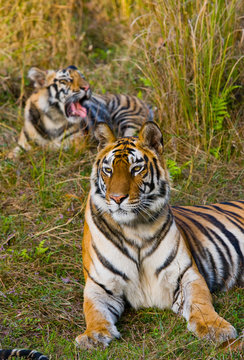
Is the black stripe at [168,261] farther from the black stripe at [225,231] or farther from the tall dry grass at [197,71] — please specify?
the tall dry grass at [197,71]

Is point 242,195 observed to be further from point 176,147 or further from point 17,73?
point 17,73

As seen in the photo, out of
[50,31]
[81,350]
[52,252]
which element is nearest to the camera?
[81,350]

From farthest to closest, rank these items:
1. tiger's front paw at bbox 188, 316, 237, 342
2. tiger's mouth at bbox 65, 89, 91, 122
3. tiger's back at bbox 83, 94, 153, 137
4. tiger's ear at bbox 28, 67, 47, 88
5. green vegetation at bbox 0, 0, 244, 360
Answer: tiger's back at bbox 83, 94, 153, 137, tiger's ear at bbox 28, 67, 47, 88, tiger's mouth at bbox 65, 89, 91, 122, green vegetation at bbox 0, 0, 244, 360, tiger's front paw at bbox 188, 316, 237, 342

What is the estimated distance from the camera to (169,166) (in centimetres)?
516

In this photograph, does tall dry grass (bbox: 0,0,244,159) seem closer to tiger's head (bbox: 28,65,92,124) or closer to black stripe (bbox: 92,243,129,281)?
tiger's head (bbox: 28,65,92,124)

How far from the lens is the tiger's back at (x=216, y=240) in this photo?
3863 mm

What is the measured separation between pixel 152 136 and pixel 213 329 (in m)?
1.16

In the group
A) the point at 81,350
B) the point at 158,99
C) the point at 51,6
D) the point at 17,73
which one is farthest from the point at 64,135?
the point at 51,6

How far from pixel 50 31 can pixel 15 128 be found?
2.22m

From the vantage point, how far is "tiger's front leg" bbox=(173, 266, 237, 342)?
302 centimetres

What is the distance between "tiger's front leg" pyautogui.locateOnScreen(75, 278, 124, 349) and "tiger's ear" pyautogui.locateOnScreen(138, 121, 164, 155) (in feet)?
2.87

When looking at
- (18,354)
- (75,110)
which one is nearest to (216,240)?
(18,354)

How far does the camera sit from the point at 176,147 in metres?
5.38

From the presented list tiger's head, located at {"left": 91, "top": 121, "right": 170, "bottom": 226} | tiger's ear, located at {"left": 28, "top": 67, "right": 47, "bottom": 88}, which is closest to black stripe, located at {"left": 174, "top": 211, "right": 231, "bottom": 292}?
tiger's head, located at {"left": 91, "top": 121, "right": 170, "bottom": 226}
